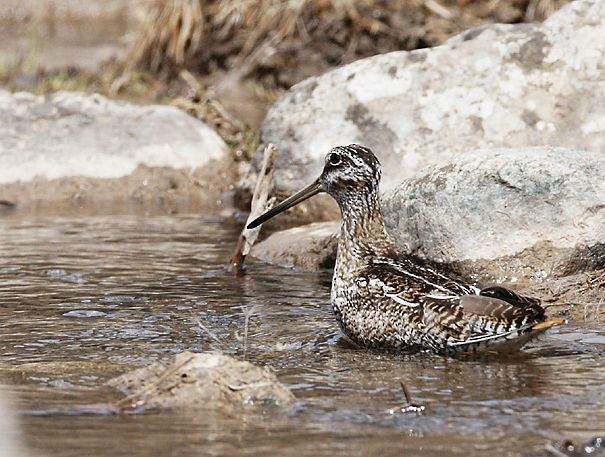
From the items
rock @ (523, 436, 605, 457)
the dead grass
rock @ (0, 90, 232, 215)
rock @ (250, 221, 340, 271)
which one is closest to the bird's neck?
rock @ (250, 221, 340, 271)

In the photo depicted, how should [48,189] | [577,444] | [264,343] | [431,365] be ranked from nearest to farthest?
[577,444], [431,365], [264,343], [48,189]

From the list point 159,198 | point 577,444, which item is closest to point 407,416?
point 577,444

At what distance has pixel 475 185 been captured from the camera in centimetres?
884

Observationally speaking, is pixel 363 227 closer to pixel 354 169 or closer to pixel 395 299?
pixel 354 169

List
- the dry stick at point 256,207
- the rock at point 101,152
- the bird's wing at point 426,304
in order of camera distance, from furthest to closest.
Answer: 1. the rock at point 101,152
2. the dry stick at point 256,207
3. the bird's wing at point 426,304

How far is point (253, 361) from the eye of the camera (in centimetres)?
714

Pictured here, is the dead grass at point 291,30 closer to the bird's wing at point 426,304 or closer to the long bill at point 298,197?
the long bill at point 298,197

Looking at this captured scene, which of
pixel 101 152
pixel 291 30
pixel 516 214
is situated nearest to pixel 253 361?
pixel 516 214

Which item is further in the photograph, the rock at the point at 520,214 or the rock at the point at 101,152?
the rock at the point at 101,152

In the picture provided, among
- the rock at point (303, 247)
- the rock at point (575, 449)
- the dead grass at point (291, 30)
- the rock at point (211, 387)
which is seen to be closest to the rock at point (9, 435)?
the rock at point (211, 387)

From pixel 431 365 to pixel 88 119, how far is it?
7.67 m

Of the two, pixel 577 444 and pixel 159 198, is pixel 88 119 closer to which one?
pixel 159 198

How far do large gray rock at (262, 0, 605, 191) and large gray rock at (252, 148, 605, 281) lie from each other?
2.09 m

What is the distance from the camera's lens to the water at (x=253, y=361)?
5520 millimetres
